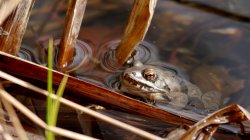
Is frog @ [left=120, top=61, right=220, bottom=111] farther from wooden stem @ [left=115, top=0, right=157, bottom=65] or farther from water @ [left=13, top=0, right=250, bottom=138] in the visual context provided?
wooden stem @ [left=115, top=0, right=157, bottom=65]

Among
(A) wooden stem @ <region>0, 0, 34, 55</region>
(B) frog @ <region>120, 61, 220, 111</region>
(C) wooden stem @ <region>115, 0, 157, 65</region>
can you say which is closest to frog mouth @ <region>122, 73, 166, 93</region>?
(B) frog @ <region>120, 61, 220, 111</region>

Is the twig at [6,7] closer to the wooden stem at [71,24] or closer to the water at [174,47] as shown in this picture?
the wooden stem at [71,24]

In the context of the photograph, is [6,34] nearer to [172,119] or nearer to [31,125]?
[31,125]

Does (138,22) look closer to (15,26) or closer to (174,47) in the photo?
(15,26)

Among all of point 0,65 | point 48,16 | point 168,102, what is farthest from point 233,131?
point 48,16

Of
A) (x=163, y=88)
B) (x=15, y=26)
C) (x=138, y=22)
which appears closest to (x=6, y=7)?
(x=15, y=26)

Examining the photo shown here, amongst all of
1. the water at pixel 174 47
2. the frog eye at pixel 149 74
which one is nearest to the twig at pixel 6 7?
the water at pixel 174 47

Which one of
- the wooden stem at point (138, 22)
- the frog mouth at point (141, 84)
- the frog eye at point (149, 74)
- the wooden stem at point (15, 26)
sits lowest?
the frog mouth at point (141, 84)
